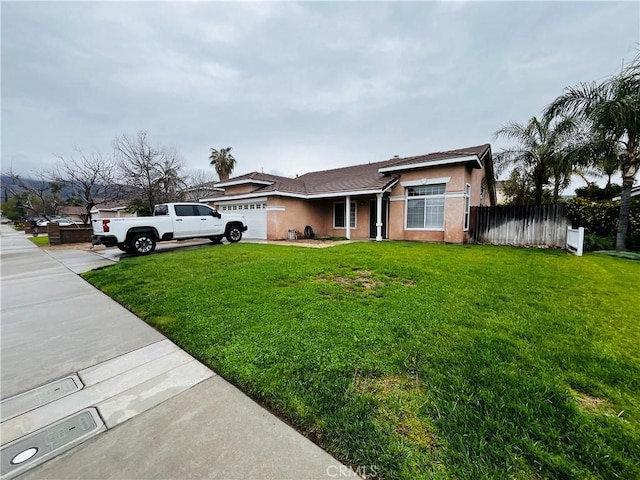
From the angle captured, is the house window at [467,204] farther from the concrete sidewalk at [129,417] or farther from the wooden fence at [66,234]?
the wooden fence at [66,234]

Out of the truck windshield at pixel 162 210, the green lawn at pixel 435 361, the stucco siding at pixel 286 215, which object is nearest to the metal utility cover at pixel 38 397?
the green lawn at pixel 435 361

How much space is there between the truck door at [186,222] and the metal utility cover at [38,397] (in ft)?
28.7

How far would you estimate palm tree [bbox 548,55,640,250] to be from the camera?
27.5 feet

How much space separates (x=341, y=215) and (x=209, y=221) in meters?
7.60

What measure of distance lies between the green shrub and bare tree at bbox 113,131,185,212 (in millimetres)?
22714

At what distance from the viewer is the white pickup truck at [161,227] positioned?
911 centimetres

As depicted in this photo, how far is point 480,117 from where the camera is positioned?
15703mm

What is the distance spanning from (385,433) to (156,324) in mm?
3584

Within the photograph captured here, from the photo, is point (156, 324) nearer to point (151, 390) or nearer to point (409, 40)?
point (151, 390)

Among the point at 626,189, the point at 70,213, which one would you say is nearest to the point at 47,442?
the point at 626,189

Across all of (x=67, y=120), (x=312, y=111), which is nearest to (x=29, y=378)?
(x=312, y=111)

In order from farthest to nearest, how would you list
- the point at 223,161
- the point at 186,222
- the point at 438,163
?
the point at 223,161 → the point at 438,163 → the point at 186,222

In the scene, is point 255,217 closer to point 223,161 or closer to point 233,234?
point 233,234

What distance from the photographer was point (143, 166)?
56.9ft
